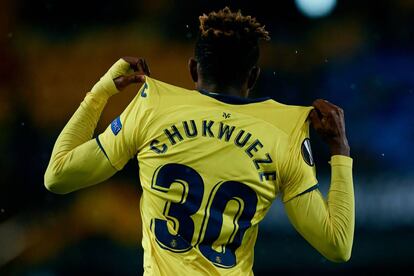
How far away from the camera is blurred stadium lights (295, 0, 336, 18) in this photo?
12.6 feet

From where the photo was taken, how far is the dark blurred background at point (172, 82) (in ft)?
12.3

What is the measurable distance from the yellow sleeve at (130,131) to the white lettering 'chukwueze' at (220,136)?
0.05 m

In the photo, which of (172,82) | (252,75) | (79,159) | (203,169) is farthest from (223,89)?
(172,82)

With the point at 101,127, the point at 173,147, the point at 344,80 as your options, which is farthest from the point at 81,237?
the point at 173,147

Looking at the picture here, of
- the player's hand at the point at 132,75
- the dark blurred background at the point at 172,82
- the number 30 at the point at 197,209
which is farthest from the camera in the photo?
the dark blurred background at the point at 172,82

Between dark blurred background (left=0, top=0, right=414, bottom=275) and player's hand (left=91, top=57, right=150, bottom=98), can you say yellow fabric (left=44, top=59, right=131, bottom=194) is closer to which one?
player's hand (left=91, top=57, right=150, bottom=98)

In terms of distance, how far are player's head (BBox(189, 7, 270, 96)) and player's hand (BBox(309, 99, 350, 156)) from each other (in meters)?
0.17

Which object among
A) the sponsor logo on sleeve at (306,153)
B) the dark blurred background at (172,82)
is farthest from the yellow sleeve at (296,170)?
the dark blurred background at (172,82)

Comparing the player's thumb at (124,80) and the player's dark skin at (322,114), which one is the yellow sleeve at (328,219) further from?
the player's thumb at (124,80)

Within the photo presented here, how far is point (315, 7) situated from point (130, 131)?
238 cm

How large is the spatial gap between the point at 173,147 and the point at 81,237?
2.26 metres

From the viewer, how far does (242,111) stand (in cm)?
167

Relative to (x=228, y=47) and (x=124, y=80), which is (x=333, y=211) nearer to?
(x=228, y=47)

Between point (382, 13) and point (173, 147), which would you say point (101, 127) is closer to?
point (382, 13)
